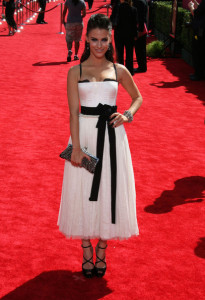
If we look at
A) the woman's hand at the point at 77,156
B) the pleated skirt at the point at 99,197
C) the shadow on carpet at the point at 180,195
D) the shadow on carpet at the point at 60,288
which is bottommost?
the shadow on carpet at the point at 180,195

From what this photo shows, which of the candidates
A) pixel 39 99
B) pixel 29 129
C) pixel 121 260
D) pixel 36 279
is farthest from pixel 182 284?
pixel 39 99

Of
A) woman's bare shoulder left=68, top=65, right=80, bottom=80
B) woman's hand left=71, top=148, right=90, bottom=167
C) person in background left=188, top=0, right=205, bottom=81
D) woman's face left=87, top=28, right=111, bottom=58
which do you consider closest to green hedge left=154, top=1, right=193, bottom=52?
person in background left=188, top=0, right=205, bottom=81

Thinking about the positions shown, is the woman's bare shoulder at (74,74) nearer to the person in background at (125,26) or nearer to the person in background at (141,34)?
the person in background at (125,26)

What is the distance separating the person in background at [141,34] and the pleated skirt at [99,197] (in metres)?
9.10

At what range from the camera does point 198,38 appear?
12.0 metres

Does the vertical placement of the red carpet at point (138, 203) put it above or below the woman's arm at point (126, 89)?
below

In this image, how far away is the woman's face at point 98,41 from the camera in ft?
12.3

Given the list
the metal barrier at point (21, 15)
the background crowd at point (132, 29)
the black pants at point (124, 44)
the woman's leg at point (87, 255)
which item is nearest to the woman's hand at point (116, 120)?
the woman's leg at point (87, 255)

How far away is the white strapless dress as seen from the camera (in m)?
3.86

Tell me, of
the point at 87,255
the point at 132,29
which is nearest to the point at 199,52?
the point at 132,29

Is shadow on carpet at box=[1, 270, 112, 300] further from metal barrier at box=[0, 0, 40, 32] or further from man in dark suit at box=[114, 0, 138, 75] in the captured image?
metal barrier at box=[0, 0, 40, 32]

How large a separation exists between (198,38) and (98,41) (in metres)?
8.62

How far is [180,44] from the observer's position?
1576cm

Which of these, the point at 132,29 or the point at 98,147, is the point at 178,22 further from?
the point at 98,147
